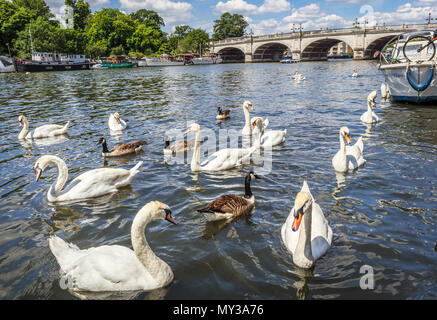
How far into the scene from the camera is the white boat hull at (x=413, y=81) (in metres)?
15.5

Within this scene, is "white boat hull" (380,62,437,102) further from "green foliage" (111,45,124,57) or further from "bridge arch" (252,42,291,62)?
"bridge arch" (252,42,291,62)

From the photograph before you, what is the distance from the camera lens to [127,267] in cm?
387

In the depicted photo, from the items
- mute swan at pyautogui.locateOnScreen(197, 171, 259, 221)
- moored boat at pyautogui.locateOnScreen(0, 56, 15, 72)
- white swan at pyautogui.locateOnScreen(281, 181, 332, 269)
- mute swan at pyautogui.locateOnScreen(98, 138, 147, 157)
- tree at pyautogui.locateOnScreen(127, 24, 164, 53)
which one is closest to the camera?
white swan at pyautogui.locateOnScreen(281, 181, 332, 269)

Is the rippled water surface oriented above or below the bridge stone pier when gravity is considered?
below

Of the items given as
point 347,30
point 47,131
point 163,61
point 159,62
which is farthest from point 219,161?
point 163,61

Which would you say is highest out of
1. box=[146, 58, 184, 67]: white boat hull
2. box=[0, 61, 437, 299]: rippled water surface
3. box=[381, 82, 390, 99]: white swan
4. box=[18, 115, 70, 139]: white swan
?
box=[146, 58, 184, 67]: white boat hull

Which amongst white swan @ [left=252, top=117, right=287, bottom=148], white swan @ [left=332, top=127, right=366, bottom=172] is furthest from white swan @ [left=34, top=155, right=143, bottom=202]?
white swan @ [left=332, top=127, right=366, bottom=172]

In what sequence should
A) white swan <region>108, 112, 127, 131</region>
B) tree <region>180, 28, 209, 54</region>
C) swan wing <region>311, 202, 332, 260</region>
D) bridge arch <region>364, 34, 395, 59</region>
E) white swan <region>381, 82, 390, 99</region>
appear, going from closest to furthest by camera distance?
swan wing <region>311, 202, 332, 260</region> → white swan <region>108, 112, 127, 131</region> → white swan <region>381, 82, 390, 99</region> → bridge arch <region>364, 34, 395, 59</region> → tree <region>180, 28, 209, 54</region>

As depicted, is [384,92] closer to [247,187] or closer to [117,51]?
[247,187]

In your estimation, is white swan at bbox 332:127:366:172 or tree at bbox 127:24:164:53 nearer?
white swan at bbox 332:127:366:172

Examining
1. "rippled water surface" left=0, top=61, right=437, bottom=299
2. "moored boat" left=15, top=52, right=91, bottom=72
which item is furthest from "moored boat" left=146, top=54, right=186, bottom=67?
"rippled water surface" left=0, top=61, right=437, bottom=299

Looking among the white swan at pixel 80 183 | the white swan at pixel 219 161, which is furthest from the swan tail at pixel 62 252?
the white swan at pixel 219 161

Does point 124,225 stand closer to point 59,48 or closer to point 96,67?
point 96,67

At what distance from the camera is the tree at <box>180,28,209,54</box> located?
384 feet
